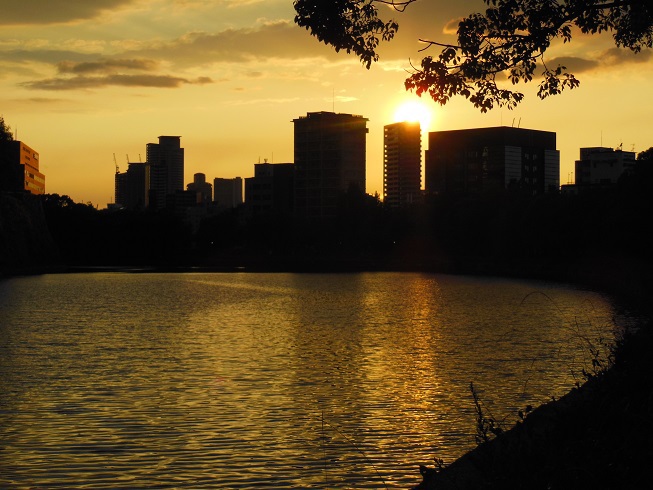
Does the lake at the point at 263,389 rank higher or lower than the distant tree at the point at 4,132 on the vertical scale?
lower

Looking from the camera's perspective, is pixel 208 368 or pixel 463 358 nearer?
pixel 208 368

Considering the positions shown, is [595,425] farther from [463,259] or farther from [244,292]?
[463,259]

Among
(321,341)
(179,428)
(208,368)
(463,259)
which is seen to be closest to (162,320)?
(321,341)

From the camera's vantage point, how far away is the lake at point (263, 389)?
16.5m

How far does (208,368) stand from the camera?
96.6 feet

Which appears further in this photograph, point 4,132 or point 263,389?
point 4,132

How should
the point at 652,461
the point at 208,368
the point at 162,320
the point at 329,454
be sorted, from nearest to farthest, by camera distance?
1. the point at 652,461
2. the point at 329,454
3. the point at 208,368
4. the point at 162,320

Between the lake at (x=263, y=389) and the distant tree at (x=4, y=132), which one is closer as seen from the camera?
the lake at (x=263, y=389)

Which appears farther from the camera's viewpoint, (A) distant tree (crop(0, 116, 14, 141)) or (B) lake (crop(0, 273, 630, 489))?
(A) distant tree (crop(0, 116, 14, 141))

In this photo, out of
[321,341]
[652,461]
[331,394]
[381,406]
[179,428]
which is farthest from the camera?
[321,341]

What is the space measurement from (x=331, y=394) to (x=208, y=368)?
6.32 m

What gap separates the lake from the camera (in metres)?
16.5

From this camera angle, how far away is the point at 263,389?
81.9ft

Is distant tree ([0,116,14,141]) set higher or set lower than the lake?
higher
